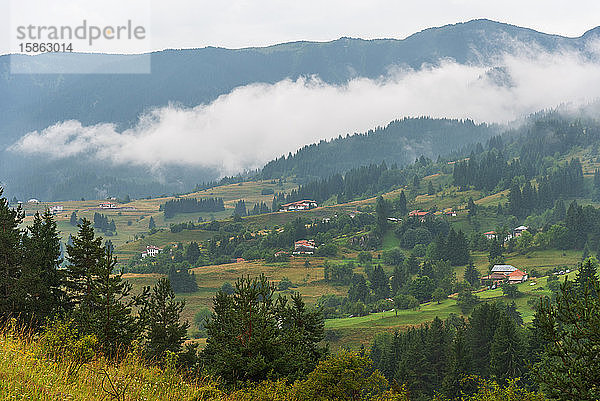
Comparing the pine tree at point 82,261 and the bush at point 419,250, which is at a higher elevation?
the pine tree at point 82,261

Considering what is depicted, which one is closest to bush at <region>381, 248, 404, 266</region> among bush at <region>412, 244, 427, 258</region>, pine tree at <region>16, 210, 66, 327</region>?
bush at <region>412, 244, 427, 258</region>

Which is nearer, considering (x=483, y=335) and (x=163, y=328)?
(x=163, y=328)

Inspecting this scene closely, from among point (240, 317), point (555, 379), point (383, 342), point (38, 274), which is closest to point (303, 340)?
point (240, 317)

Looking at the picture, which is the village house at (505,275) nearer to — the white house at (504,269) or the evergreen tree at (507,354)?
the white house at (504,269)

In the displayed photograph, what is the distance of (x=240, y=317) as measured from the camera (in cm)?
2877

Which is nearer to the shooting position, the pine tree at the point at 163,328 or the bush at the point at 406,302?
the pine tree at the point at 163,328

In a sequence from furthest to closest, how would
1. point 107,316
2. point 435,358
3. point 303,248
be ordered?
point 303,248, point 435,358, point 107,316

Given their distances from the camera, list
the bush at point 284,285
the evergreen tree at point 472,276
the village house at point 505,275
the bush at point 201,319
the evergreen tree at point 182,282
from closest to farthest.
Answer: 1. the bush at point 201,319
2. the village house at point 505,275
3. the evergreen tree at point 472,276
4. the bush at point 284,285
5. the evergreen tree at point 182,282

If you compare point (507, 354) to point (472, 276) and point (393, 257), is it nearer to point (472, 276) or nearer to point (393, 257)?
point (472, 276)

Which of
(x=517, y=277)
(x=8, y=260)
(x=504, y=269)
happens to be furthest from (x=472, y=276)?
(x=8, y=260)

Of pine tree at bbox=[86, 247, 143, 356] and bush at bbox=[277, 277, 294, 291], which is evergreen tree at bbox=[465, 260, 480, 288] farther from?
pine tree at bbox=[86, 247, 143, 356]

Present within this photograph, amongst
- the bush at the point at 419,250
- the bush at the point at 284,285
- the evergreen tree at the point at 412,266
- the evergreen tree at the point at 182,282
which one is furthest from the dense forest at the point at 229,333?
the bush at the point at 419,250

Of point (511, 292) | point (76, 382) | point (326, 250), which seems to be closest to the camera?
point (76, 382)

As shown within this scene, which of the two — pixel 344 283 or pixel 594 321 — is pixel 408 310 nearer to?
pixel 344 283
